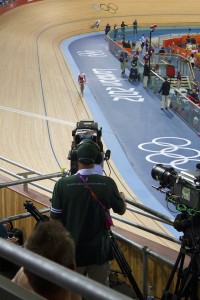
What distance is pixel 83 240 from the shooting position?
3086 mm

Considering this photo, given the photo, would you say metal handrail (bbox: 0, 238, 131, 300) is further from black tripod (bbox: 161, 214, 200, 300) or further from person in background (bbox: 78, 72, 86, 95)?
person in background (bbox: 78, 72, 86, 95)

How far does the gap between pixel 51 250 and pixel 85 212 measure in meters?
1.45

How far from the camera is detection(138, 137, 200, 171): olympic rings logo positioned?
41.7ft

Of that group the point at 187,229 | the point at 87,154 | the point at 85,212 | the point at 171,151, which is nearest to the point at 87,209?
the point at 85,212

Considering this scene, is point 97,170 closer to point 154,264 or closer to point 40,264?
point 154,264

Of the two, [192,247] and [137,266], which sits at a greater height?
[192,247]

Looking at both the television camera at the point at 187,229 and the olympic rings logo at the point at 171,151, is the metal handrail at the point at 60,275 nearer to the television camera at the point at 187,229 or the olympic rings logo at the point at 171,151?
the television camera at the point at 187,229

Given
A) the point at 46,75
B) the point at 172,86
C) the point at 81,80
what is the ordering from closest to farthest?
the point at 81,80 < the point at 46,75 < the point at 172,86

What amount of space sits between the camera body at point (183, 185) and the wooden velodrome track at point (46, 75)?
3.96m

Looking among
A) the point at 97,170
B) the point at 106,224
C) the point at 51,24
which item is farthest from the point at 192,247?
the point at 51,24

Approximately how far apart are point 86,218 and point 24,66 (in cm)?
1826

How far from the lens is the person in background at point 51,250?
5.08 feet

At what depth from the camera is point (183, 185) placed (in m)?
3.21

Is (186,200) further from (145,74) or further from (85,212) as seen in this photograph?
(145,74)
